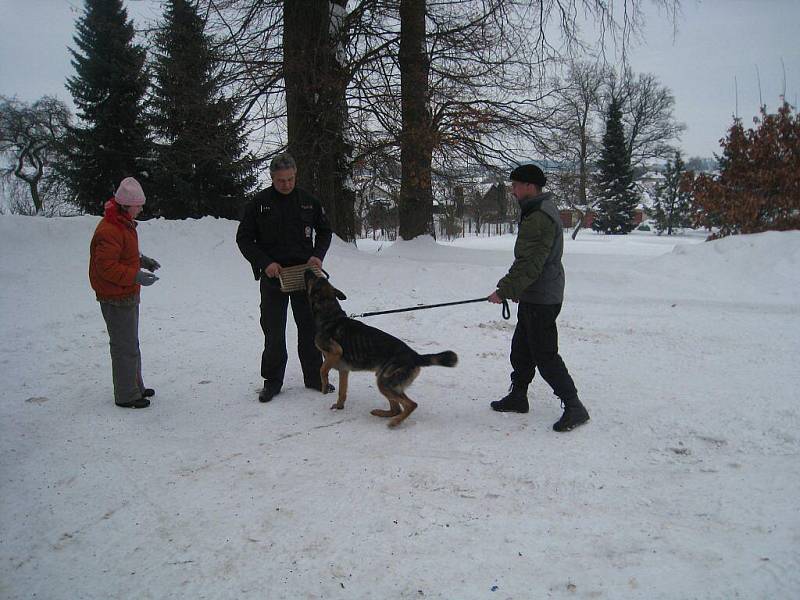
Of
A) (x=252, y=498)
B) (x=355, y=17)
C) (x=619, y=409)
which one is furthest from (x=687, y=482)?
(x=355, y=17)

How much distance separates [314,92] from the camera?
449 inches

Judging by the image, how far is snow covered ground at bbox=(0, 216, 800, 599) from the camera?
2590 mm

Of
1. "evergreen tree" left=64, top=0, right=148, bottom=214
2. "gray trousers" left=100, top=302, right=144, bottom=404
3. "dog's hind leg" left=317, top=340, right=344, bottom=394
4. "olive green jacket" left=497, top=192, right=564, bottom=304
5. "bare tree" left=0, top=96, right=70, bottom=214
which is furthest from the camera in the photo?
"bare tree" left=0, top=96, right=70, bottom=214

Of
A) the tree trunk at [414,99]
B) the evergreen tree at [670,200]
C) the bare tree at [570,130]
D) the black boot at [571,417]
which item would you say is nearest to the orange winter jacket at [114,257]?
the black boot at [571,417]

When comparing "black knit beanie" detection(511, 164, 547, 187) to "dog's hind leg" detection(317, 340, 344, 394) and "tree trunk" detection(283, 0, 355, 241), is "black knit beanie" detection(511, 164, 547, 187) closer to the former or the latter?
"dog's hind leg" detection(317, 340, 344, 394)

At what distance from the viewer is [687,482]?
3391mm

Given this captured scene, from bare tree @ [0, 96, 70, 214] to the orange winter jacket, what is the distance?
34.4 metres

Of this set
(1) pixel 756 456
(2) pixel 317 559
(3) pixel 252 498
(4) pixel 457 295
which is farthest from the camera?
(4) pixel 457 295

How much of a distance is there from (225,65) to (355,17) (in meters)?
3.22

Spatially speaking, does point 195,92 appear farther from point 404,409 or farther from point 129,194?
point 404,409

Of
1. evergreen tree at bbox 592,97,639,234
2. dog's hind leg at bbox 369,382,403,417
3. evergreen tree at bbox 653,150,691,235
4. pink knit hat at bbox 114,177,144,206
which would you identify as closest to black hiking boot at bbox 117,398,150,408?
pink knit hat at bbox 114,177,144,206

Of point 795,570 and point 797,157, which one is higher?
point 797,157

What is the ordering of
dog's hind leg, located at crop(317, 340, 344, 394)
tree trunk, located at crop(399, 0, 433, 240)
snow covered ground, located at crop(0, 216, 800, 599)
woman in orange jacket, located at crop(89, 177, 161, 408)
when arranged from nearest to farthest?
snow covered ground, located at crop(0, 216, 800, 599), woman in orange jacket, located at crop(89, 177, 161, 408), dog's hind leg, located at crop(317, 340, 344, 394), tree trunk, located at crop(399, 0, 433, 240)

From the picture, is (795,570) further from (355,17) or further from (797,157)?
(797,157)
